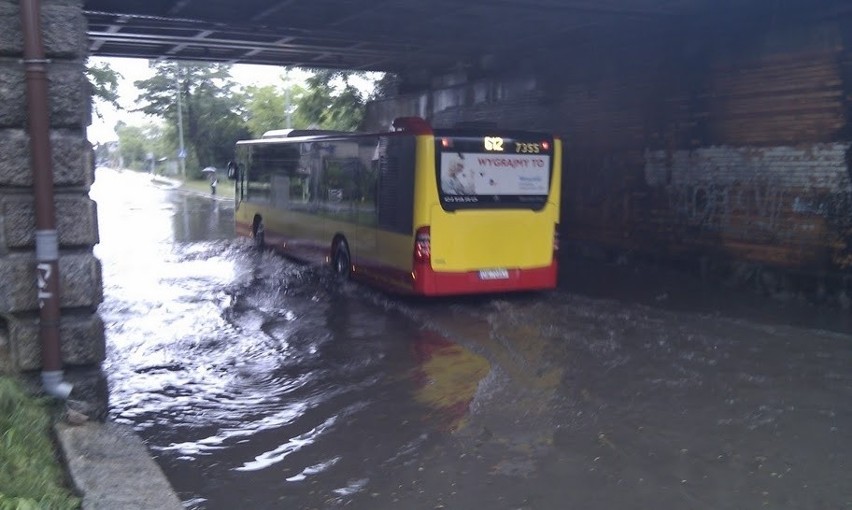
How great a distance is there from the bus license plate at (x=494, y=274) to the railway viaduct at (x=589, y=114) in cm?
403

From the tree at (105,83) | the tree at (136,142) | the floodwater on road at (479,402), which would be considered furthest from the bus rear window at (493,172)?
the tree at (136,142)

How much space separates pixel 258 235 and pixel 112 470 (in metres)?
16.0

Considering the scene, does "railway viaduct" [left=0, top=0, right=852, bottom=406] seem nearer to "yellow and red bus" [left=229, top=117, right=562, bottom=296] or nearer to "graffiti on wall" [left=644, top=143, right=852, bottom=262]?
"graffiti on wall" [left=644, top=143, right=852, bottom=262]

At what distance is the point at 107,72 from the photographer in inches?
1651


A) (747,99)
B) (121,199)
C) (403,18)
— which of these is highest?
(403,18)

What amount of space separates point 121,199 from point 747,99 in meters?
39.1

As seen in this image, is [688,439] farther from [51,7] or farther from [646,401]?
[51,7]

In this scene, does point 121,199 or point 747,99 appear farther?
point 121,199

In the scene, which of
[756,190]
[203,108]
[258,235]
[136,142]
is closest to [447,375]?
[756,190]

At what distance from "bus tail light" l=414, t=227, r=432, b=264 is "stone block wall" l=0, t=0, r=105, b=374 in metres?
6.49

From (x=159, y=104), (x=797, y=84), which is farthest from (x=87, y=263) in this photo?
(x=159, y=104)

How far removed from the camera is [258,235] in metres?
21.1

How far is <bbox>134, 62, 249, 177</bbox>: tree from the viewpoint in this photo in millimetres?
65312

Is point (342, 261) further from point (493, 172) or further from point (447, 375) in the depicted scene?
point (447, 375)
